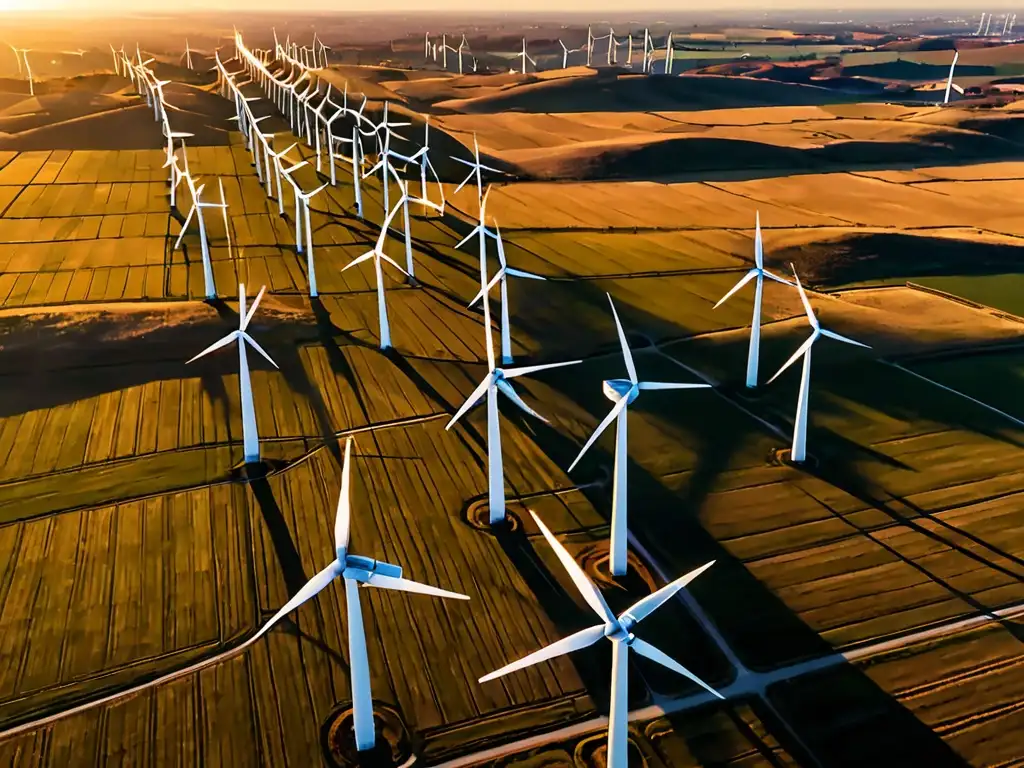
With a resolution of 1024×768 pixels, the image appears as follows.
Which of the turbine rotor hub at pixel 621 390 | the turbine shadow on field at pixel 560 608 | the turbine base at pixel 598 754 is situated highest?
the turbine rotor hub at pixel 621 390

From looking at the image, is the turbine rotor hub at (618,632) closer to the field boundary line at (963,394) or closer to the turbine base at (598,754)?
the turbine base at (598,754)

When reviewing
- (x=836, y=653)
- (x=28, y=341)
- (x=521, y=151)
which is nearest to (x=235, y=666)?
(x=836, y=653)

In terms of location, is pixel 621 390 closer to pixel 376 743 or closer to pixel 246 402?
pixel 376 743

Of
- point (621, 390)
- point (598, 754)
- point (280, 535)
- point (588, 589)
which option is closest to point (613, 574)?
point (621, 390)

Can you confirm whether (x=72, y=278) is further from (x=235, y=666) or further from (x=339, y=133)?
(x=339, y=133)

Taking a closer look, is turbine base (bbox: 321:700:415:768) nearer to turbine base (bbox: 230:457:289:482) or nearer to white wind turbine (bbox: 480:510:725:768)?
white wind turbine (bbox: 480:510:725:768)

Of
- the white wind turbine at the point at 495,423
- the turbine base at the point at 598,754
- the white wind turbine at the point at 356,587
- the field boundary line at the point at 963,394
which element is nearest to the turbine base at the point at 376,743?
the white wind turbine at the point at 356,587

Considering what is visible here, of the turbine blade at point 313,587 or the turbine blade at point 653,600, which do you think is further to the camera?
the turbine blade at point 313,587
